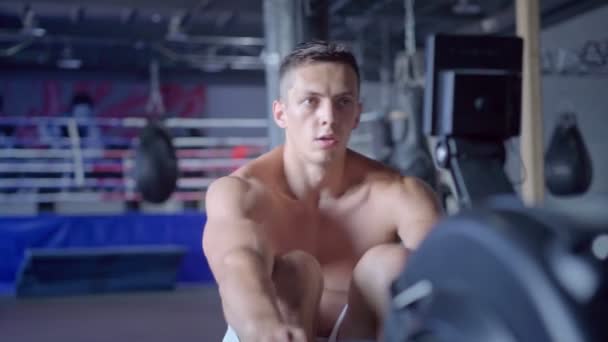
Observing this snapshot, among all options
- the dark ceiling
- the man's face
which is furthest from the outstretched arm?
the dark ceiling

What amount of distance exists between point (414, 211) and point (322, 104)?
285 millimetres

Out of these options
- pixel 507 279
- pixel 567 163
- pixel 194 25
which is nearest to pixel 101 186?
pixel 194 25

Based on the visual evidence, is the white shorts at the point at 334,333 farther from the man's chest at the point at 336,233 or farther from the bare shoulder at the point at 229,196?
the bare shoulder at the point at 229,196

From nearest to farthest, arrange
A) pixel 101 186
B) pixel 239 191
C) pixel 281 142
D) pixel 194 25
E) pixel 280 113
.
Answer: pixel 239 191
pixel 280 113
pixel 281 142
pixel 101 186
pixel 194 25

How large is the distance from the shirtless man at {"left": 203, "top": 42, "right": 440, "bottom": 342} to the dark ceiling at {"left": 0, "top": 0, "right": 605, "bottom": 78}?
4.48 meters

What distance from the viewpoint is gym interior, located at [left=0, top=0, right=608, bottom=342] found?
0.64 metres

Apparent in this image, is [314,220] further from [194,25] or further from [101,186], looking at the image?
[194,25]

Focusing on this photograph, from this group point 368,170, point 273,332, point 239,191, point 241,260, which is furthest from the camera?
point 368,170

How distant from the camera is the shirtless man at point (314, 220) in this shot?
3.93ft

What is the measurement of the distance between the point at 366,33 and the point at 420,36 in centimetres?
93

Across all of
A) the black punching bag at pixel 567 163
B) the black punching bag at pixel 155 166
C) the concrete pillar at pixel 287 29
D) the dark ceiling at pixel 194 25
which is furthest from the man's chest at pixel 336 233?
the dark ceiling at pixel 194 25

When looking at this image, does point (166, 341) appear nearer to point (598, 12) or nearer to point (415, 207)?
point (415, 207)

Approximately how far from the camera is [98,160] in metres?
7.64

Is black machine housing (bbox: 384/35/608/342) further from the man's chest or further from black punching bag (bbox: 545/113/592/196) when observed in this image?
black punching bag (bbox: 545/113/592/196)
